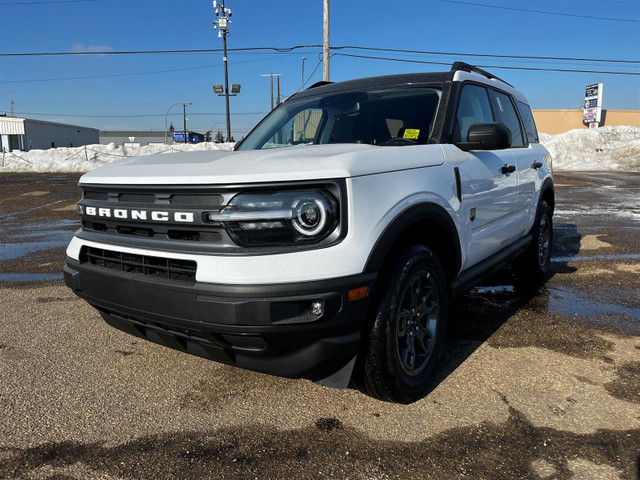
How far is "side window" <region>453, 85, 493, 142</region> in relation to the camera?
11.1 ft

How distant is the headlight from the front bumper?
0.22 metres

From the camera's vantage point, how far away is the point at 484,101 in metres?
3.99

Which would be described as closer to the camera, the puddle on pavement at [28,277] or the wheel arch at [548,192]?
the wheel arch at [548,192]

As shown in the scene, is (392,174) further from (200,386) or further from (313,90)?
(313,90)

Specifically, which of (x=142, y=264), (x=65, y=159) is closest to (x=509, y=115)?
(x=142, y=264)

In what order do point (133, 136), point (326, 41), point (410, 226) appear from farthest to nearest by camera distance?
point (133, 136) → point (326, 41) → point (410, 226)

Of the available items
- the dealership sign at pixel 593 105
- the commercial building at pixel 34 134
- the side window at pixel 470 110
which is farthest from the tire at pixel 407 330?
the commercial building at pixel 34 134

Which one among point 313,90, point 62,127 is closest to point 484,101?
point 313,90

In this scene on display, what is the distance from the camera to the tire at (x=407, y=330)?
2422 millimetres

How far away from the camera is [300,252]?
2123 millimetres

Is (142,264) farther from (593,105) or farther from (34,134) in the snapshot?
(34,134)

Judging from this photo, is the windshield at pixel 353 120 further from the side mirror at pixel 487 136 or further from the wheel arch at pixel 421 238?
the wheel arch at pixel 421 238

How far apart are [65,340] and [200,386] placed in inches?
55.1

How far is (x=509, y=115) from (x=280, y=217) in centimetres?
334
